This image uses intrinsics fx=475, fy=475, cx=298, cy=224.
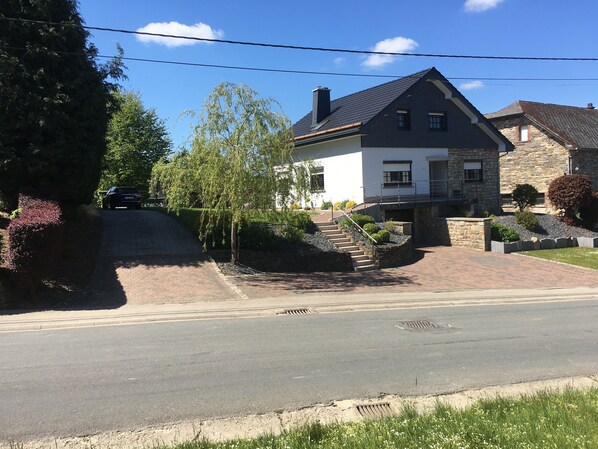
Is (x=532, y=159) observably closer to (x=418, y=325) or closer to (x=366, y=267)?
(x=366, y=267)

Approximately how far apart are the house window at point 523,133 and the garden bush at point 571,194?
9.84m

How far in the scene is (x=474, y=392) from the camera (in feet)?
18.0

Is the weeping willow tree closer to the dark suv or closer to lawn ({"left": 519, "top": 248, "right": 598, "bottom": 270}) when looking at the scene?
lawn ({"left": 519, "top": 248, "right": 598, "bottom": 270})

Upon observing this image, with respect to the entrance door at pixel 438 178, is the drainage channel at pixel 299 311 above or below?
below

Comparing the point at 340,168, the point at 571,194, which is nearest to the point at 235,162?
the point at 340,168

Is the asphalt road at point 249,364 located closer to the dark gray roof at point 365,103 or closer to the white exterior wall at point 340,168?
the white exterior wall at point 340,168

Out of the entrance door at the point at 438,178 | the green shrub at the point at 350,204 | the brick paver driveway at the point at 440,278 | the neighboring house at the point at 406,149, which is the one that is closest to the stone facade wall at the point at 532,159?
the neighboring house at the point at 406,149

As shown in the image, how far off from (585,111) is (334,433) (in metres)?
43.1

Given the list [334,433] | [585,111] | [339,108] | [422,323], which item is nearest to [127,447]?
[334,433]

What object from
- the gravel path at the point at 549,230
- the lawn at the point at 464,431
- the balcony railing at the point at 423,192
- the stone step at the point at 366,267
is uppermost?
the balcony railing at the point at 423,192

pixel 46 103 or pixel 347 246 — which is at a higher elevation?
pixel 46 103

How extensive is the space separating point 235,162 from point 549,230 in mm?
18580

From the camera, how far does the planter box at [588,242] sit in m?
22.8

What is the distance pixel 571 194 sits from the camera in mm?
25109
